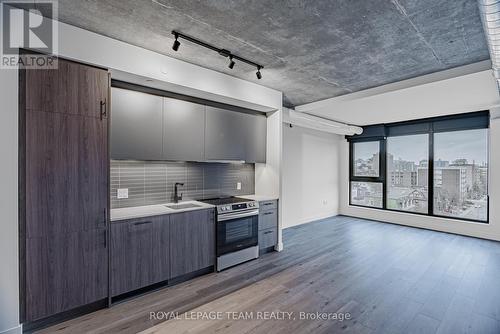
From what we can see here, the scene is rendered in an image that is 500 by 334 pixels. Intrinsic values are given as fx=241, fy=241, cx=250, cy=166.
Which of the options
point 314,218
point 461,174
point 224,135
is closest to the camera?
point 224,135

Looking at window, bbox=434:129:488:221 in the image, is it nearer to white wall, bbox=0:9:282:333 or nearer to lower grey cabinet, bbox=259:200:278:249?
lower grey cabinet, bbox=259:200:278:249

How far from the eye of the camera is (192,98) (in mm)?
3420

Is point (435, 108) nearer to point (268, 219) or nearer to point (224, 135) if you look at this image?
point (268, 219)

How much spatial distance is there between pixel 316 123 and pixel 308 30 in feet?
10.8

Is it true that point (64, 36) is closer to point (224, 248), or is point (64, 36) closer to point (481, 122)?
point (224, 248)

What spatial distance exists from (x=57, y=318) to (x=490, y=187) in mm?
7413

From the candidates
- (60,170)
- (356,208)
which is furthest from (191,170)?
(356,208)

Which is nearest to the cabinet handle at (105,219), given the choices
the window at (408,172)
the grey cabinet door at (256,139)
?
the grey cabinet door at (256,139)

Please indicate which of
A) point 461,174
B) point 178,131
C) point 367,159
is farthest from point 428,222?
point 178,131

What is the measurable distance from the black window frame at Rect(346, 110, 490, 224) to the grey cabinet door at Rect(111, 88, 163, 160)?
5.91 metres

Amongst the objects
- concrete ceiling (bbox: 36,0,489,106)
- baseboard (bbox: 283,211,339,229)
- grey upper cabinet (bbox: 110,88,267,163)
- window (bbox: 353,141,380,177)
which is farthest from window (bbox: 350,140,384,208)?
grey upper cabinet (bbox: 110,88,267,163)

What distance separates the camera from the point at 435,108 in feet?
16.2

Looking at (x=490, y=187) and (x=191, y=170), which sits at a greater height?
(x=191, y=170)

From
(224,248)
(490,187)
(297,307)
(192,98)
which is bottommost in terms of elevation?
(297,307)
